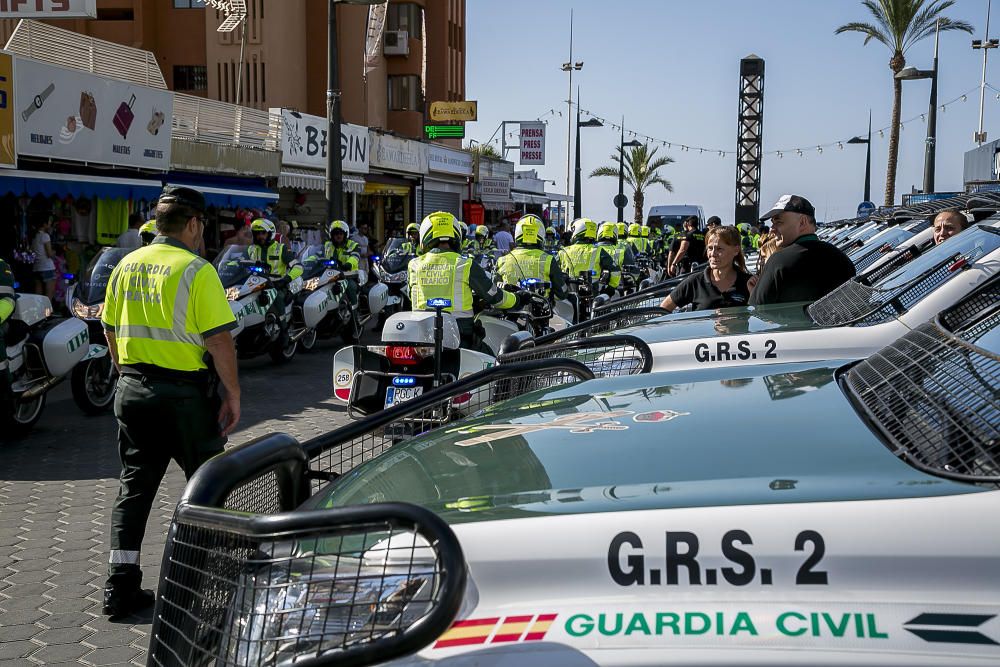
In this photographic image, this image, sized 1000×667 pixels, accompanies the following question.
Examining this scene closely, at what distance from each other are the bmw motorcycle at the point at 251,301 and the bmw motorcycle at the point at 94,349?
2.37 m

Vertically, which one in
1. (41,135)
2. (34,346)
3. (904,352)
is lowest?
(34,346)

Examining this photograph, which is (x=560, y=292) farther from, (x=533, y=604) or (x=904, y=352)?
(x=533, y=604)

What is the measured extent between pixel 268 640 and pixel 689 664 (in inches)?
31.5

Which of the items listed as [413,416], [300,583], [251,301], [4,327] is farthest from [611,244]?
[300,583]

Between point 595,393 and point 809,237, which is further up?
point 809,237

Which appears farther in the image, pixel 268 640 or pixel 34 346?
pixel 34 346

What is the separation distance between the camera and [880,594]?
1938 millimetres

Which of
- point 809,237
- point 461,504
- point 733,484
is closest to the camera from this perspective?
point 733,484

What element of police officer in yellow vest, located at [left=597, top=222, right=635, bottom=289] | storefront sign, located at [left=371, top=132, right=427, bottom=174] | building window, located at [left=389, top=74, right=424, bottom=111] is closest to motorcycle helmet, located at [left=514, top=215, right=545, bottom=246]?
police officer in yellow vest, located at [left=597, top=222, right=635, bottom=289]

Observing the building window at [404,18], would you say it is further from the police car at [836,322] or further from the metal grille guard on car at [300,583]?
the metal grille guard on car at [300,583]

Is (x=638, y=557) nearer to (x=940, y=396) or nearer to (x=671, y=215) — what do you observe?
(x=940, y=396)

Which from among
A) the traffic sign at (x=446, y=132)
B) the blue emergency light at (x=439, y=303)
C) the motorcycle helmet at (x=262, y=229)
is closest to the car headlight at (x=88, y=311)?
the blue emergency light at (x=439, y=303)

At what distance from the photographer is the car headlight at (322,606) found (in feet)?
6.75

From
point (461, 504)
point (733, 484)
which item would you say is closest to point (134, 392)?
point (461, 504)
